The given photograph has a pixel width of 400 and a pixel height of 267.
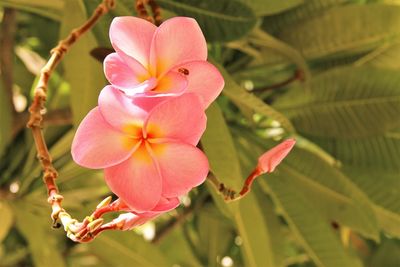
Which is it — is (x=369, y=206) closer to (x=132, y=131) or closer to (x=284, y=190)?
(x=284, y=190)

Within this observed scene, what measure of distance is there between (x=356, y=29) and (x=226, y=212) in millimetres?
307

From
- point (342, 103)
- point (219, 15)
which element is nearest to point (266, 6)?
point (219, 15)

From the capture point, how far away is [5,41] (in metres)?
0.81

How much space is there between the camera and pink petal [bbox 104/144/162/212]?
1.16 feet

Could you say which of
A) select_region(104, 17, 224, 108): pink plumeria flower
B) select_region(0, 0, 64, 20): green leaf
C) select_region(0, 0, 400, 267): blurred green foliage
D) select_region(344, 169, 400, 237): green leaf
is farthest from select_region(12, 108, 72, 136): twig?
select_region(104, 17, 224, 108): pink plumeria flower

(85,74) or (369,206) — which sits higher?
(85,74)

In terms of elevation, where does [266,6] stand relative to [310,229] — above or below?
above

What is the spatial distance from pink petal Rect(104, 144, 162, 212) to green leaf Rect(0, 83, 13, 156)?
0.49m

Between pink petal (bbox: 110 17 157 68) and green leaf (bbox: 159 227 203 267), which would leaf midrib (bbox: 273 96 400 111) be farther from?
pink petal (bbox: 110 17 157 68)

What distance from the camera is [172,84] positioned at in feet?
1.21

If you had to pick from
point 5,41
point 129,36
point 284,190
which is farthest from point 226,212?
point 5,41

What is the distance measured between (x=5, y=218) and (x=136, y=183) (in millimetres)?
531

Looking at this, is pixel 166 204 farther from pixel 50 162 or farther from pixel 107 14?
pixel 107 14

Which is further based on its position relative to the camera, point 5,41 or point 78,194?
point 78,194
